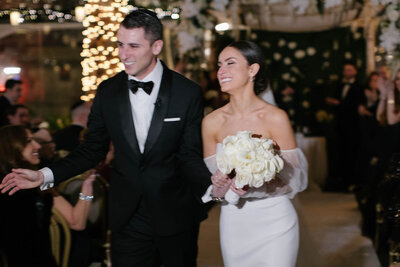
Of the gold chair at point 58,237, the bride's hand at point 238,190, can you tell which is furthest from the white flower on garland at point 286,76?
the bride's hand at point 238,190

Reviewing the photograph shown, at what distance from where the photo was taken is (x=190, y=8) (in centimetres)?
694

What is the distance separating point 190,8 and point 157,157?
4.24 m

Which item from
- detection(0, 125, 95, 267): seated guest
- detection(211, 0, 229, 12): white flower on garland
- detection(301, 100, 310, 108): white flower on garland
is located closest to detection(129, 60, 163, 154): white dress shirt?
detection(0, 125, 95, 267): seated guest

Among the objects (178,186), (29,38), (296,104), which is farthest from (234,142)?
(29,38)

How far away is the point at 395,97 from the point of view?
5.56m

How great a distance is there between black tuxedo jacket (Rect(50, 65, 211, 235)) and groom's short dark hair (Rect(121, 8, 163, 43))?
21 cm

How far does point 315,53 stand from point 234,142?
29.0 feet

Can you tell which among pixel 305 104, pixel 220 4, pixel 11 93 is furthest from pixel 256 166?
pixel 305 104

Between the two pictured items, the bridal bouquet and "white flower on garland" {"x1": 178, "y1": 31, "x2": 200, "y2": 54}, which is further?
"white flower on garland" {"x1": 178, "y1": 31, "x2": 200, "y2": 54}

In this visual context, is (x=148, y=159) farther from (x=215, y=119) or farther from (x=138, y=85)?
(x=215, y=119)

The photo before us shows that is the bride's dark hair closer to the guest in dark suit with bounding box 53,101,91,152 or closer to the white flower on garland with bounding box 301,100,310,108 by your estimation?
the guest in dark suit with bounding box 53,101,91,152

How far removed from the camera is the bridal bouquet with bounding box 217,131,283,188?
2.67m

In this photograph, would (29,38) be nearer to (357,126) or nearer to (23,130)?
(357,126)

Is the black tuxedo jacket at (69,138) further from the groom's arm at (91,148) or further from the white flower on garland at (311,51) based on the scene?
the white flower on garland at (311,51)
